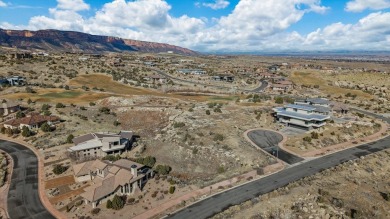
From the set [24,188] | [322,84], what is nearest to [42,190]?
[24,188]

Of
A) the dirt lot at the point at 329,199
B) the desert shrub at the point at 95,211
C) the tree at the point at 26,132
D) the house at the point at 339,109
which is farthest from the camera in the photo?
the house at the point at 339,109

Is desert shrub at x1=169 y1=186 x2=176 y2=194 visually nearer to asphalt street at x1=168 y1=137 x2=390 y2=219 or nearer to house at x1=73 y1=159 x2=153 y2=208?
asphalt street at x1=168 y1=137 x2=390 y2=219

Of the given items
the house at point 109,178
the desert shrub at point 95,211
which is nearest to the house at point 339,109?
the house at point 109,178

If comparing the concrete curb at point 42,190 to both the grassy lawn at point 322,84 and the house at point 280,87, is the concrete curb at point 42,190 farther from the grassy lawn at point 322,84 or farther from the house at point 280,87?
the grassy lawn at point 322,84

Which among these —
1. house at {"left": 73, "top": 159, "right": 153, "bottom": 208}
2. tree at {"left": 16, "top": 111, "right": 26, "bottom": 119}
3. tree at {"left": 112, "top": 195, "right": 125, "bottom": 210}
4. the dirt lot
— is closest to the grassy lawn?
the dirt lot

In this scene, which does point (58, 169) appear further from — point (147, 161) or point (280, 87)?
point (280, 87)
